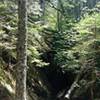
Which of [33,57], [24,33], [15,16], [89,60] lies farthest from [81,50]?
[24,33]

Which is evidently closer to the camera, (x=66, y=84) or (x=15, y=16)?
(x=15, y=16)

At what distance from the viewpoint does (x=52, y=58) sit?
19.3 m

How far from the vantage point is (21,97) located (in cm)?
927

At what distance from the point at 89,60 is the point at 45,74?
426cm

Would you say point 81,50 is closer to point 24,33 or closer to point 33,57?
point 33,57

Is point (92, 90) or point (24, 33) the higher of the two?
point (24, 33)

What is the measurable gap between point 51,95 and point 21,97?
8306 mm

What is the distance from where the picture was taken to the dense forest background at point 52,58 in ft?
41.8

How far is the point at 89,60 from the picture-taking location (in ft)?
50.9

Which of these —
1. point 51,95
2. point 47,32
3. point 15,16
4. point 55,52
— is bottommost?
point 51,95

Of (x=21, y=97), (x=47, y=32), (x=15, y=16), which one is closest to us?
(x=21, y=97)

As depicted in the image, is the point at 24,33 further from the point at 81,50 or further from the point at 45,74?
the point at 45,74

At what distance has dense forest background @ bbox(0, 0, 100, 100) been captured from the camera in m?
12.7

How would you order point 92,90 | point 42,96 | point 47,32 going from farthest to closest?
1. point 47,32
2. point 42,96
3. point 92,90
